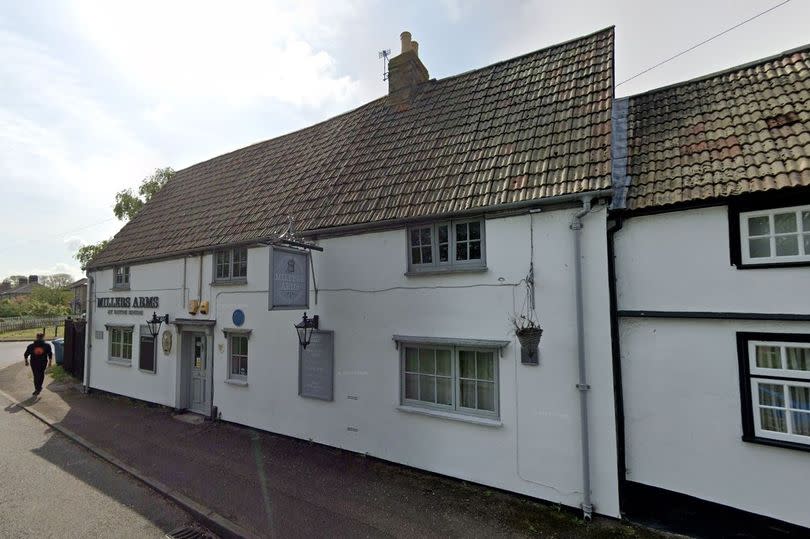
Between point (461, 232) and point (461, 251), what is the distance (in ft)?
1.16

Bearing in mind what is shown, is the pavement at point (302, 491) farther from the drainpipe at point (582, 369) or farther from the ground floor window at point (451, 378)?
the ground floor window at point (451, 378)

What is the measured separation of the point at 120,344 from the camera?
543 inches

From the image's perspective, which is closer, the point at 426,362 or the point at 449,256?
the point at 449,256

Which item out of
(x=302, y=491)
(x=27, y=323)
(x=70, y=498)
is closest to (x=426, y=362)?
(x=302, y=491)

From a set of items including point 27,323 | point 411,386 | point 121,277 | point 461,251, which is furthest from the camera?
point 27,323

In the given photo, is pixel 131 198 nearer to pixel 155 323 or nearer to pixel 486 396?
pixel 155 323

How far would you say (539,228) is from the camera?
21.0 feet

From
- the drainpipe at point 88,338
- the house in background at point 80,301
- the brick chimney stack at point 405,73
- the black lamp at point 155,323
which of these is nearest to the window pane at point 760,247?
the brick chimney stack at point 405,73

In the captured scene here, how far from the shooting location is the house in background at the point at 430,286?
6.08 meters

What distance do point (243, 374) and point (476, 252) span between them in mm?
6931

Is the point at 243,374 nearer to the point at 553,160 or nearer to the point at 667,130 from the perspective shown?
the point at 553,160

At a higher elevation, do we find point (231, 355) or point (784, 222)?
point (784, 222)

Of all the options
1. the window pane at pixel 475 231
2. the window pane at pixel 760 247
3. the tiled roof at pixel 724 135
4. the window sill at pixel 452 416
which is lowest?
the window sill at pixel 452 416

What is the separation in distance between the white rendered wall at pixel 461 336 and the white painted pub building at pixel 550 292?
33mm
